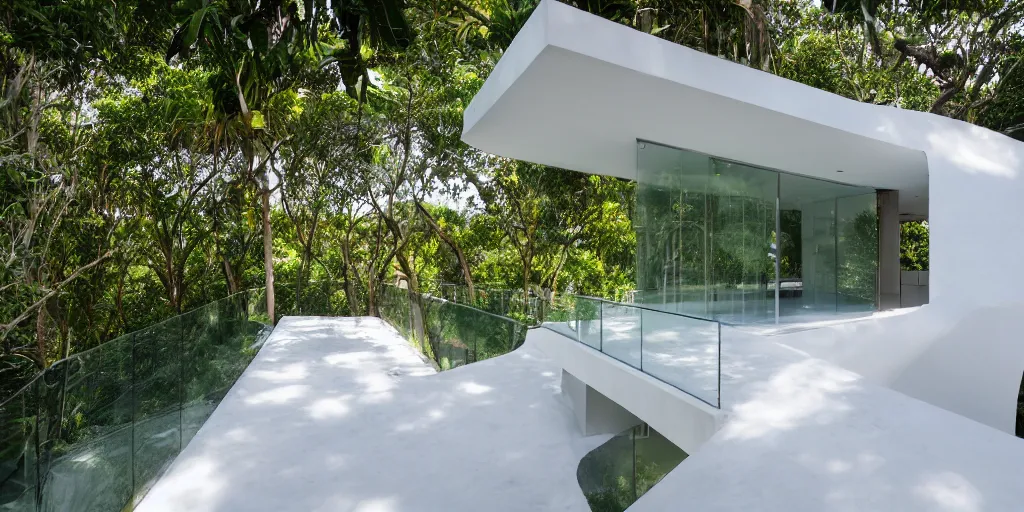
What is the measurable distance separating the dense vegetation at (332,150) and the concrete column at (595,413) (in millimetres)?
5008

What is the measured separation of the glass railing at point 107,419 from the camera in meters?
3.14

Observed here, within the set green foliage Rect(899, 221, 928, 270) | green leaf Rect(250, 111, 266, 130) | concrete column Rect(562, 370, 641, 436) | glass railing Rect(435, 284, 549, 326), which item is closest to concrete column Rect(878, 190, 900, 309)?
glass railing Rect(435, 284, 549, 326)

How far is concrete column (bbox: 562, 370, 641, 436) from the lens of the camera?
7.78 meters

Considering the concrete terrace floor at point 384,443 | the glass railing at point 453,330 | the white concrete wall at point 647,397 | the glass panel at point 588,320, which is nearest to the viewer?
the white concrete wall at point 647,397

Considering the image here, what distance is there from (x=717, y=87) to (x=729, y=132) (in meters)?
1.60

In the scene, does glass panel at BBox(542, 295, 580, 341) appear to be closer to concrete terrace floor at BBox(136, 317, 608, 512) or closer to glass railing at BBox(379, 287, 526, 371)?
concrete terrace floor at BBox(136, 317, 608, 512)

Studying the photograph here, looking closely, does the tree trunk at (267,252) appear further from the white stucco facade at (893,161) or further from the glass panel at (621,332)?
the glass panel at (621,332)

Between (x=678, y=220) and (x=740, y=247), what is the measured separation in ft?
3.69

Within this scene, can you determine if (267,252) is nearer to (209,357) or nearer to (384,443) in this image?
(209,357)

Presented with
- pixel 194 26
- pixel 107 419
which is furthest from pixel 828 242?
pixel 107 419

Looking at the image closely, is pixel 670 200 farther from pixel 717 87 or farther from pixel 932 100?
pixel 932 100

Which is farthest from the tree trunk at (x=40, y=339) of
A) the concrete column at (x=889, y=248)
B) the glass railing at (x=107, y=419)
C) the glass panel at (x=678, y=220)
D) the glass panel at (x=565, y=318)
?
the concrete column at (x=889, y=248)

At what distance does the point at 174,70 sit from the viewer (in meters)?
13.8

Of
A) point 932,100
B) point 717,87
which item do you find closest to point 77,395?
point 717,87
